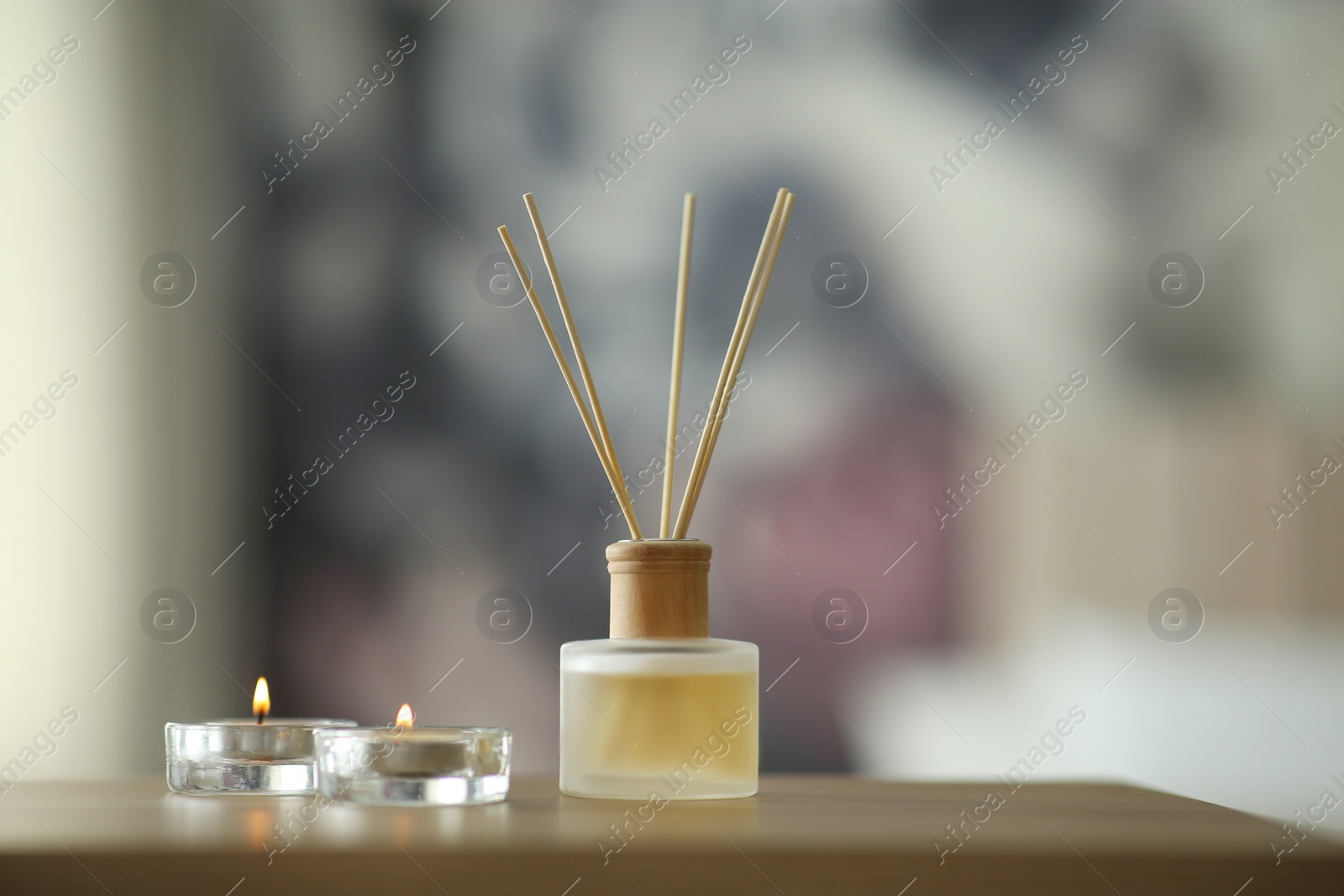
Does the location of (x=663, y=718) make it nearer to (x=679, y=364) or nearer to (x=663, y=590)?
(x=663, y=590)

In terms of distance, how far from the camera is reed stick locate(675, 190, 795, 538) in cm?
64


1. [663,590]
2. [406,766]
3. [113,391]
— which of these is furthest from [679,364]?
[113,391]

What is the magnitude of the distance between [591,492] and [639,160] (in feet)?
0.91

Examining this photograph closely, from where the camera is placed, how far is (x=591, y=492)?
994 millimetres

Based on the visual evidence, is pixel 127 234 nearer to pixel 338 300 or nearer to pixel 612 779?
pixel 338 300

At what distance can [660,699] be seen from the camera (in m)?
0.59

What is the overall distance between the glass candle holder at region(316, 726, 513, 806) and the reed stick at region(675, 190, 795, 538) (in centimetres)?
16

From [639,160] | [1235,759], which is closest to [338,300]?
[639,160]

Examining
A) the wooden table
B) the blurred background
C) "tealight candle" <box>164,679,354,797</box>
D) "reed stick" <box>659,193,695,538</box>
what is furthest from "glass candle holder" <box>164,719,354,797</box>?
the blurred background

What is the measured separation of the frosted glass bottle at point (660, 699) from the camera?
589mm

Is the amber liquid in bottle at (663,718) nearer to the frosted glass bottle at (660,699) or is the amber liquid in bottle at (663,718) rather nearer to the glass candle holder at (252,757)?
the frosted glass bottle at (660,699)

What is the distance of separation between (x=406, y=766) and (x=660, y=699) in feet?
0.41

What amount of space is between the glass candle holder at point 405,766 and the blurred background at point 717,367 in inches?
17.3

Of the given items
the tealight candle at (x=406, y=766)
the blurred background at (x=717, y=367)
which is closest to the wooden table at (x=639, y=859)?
the tealight candle at (x=406, y=766)
